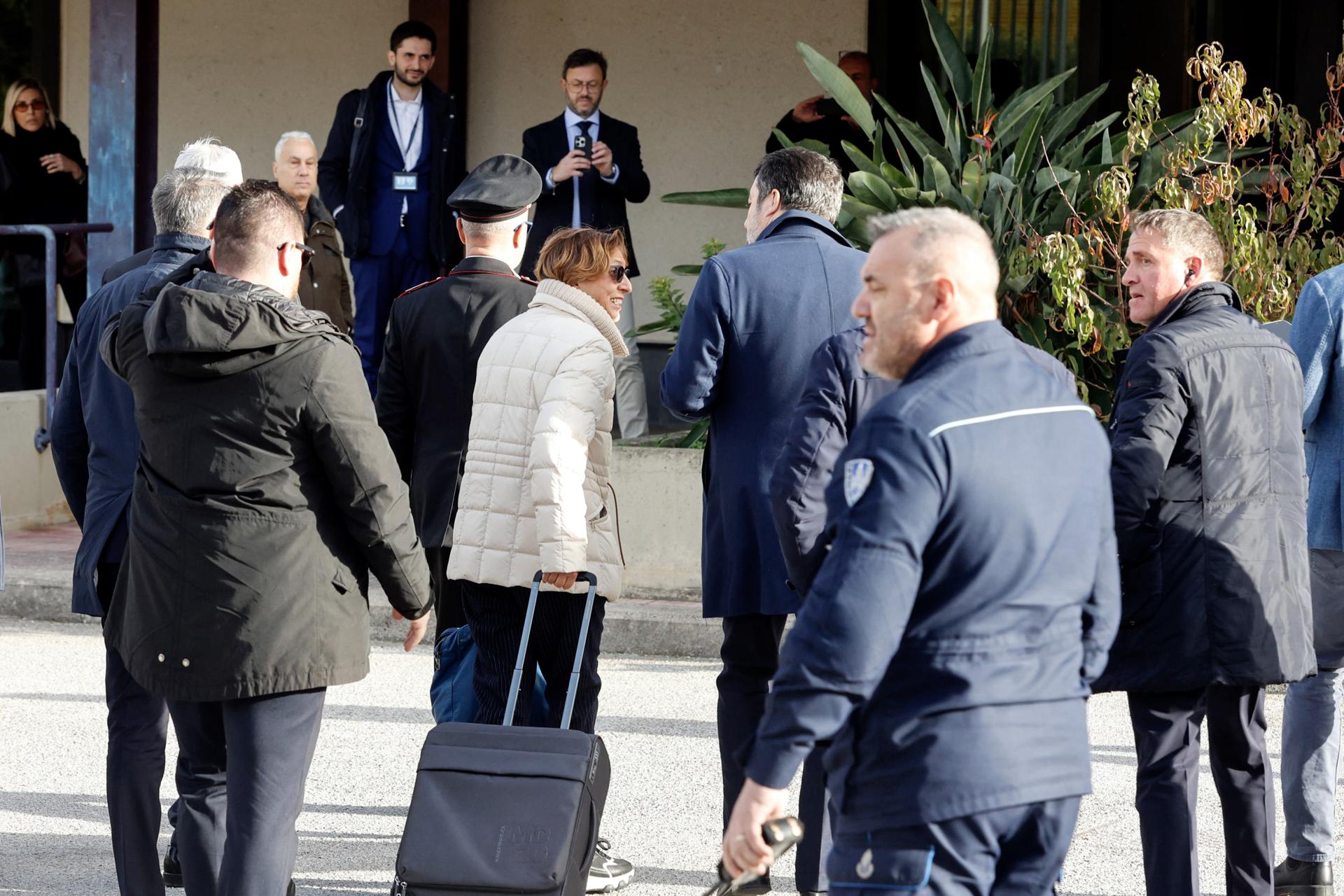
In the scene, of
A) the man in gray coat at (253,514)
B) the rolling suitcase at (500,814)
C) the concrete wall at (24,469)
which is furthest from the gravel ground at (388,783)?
the concrete wall at (24,469)

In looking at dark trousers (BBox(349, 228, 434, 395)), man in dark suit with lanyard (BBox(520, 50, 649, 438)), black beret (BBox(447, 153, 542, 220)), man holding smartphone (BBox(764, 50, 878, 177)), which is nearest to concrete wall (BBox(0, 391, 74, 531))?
dark trousers (BBox(349, 228, 434, 395))

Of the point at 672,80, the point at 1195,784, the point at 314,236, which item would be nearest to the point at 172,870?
the point at 1195,784

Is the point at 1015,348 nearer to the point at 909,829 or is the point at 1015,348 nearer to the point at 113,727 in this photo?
the point at 909,829

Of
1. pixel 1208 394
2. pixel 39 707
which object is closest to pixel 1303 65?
pixel 1208 394

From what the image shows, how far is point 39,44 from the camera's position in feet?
37.1

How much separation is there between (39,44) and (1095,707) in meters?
8.45

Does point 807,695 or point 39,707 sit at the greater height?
point 807,695

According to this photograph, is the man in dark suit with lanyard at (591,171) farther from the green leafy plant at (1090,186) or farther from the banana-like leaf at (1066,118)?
the banana-like leaf at (1066,118)

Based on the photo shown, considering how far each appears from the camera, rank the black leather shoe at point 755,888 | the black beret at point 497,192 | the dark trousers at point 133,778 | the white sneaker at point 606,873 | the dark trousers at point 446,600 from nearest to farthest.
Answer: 1. the dark trousers at point 133,778
2. the black leather shoe at point 755,888
3. the white sneaker at point 606,873
4. the black beret at point 497,192
5. the dark trousers at point 446,600

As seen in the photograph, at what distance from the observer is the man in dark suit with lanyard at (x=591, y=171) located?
8.52m

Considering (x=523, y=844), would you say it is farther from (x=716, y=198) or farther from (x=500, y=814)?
(x=716, y=198)

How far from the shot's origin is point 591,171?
342 inches

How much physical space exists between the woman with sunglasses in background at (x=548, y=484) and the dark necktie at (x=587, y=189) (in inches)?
172

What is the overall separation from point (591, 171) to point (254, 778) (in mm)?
5667
